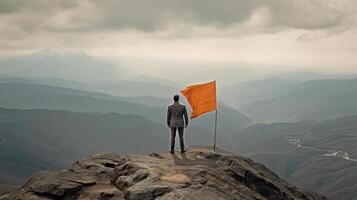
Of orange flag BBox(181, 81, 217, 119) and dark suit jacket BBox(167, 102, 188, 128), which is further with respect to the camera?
orange flag BBox(181, 81, 217, 119)

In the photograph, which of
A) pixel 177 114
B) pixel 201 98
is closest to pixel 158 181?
pixel 177 114

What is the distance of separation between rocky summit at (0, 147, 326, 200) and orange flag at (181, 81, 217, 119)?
4.44 metres

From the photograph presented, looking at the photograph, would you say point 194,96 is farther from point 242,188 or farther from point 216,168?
point 242,188

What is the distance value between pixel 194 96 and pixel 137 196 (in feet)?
50.6

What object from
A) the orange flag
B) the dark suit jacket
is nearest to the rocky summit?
the dark suit jacket

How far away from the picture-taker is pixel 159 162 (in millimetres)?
30969

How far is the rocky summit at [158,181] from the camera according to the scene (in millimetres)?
24453

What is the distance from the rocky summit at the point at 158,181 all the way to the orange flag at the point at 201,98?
4440mm

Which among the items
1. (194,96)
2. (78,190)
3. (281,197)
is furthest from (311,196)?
(78,190)

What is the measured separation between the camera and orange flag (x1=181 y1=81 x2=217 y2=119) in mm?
37031

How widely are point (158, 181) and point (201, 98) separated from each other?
1370 cm

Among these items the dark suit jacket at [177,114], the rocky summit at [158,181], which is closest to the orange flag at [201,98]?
the dark suit jacket at [177,114]

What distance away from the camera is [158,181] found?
2522 cm

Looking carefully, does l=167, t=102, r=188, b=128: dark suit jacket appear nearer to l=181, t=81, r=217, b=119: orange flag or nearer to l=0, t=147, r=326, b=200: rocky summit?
l=0, t=147, r=326, b=200: rocky summit
